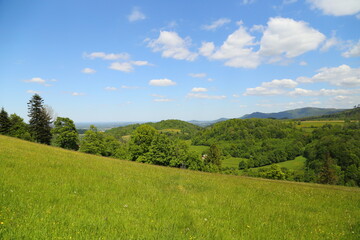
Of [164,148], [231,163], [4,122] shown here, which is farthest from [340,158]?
[4,122]

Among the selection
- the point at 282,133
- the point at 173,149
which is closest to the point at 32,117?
the point at 173,149

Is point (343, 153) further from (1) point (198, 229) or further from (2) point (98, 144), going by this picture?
(1) point (198, 229)

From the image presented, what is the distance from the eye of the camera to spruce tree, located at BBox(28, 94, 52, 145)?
55625mm

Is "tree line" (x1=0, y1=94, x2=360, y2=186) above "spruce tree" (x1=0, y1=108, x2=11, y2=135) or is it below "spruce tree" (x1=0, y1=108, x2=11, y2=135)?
below

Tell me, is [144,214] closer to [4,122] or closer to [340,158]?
[4,122]

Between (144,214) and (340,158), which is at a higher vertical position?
(144,214)

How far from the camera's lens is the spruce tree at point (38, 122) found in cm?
5562

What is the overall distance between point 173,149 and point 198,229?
49784mm

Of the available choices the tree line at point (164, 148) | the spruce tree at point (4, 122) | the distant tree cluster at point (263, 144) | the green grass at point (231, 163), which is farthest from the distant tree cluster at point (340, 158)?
the spruce tree at point (4, 122)

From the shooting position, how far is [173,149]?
56.3 metres

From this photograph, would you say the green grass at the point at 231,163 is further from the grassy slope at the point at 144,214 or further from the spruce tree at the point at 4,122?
the grassy slope at the point at 144,214

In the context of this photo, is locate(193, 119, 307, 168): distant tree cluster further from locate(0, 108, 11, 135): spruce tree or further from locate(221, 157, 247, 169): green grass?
locate(0, 108, 11, 135): spruce tree

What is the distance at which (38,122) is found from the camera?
183ft

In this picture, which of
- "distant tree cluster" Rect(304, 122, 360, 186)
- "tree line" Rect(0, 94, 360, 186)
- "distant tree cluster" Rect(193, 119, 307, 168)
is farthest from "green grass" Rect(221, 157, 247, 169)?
"distant tree cluster" Rect(304, 122, 360, 186)
